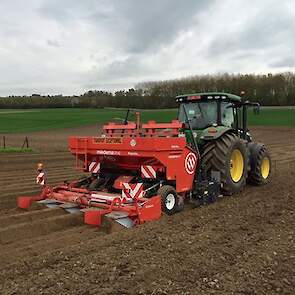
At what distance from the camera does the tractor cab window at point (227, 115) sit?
367 inches

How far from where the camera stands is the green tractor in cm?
843

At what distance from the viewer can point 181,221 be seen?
6.94 m

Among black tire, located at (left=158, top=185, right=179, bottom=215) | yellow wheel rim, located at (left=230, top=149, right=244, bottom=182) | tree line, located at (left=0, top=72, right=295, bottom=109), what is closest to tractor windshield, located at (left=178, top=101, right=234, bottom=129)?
yellow wheel rim, located at (left=230, top=149, right=244, bottom=182)

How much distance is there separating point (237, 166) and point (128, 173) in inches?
91.9

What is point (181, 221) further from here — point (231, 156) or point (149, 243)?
point (231, 156)

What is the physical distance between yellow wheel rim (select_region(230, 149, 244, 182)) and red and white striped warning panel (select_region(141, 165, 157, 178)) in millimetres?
2181

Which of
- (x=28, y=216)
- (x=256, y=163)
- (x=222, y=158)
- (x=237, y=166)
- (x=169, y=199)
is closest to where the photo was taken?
(x=28, y=216)

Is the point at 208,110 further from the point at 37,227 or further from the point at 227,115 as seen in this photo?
the point at 37,227

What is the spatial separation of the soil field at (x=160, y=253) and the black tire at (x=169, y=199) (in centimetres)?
20

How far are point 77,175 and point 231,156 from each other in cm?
493

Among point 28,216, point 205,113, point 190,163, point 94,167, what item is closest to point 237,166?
point 205,113

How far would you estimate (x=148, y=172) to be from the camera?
299 inches

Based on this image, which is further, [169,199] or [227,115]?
[227,115]

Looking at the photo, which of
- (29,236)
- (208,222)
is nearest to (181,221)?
(208,222)
